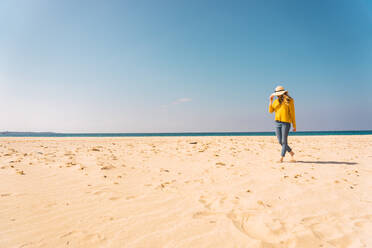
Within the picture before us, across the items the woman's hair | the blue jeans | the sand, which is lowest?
the sand

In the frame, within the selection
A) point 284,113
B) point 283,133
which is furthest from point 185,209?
point 284,113

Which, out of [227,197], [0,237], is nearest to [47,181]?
[0,237]

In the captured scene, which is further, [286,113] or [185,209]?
[286,113]

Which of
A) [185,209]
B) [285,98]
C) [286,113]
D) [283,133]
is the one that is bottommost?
[185,209]

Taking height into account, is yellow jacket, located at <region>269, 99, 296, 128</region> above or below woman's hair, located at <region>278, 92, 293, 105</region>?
below

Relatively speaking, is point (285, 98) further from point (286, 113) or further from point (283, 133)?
point (283, 133)

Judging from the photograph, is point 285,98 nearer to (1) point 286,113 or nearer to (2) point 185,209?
(1) point 286,113

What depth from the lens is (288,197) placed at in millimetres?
3336

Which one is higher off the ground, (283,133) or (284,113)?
(284,113)

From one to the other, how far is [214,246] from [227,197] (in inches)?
55.0

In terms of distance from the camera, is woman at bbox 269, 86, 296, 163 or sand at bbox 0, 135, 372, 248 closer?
sand at bbox 0, 135, 372, 248

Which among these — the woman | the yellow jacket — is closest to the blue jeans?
the woman


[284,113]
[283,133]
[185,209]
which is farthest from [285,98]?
[185,209]

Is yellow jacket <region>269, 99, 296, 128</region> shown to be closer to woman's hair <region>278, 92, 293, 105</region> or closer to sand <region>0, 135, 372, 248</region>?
woman's hair <region>278, 92, 293, 105</region>
